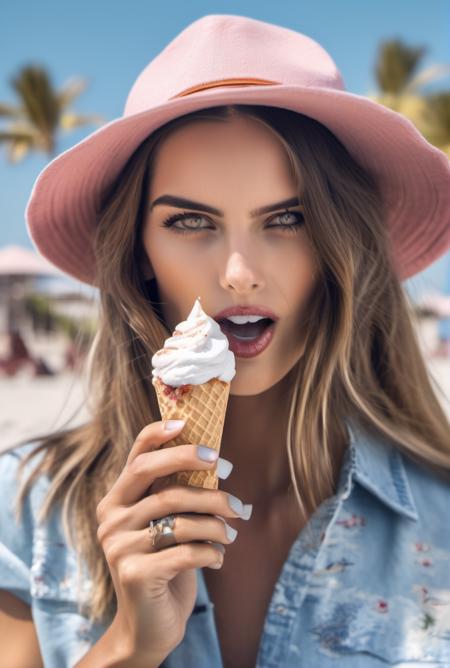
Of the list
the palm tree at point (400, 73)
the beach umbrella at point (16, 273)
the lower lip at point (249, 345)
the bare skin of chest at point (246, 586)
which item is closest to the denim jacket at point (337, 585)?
the bare skin of chest at point (246, 586)

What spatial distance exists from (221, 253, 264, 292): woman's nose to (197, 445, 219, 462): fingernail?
19.5 inches

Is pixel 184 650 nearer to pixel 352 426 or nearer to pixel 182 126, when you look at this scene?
pixel 352 426

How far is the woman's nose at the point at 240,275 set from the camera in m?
1.95

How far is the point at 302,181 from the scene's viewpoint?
2070 mm

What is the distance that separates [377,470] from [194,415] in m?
0.92

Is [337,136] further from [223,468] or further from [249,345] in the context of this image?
[223,468]

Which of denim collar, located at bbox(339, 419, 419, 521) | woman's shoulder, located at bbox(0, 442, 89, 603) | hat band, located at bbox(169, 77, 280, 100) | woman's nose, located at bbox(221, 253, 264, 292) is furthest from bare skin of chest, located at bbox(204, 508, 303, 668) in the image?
hat band, located at bbox(169, 77, 280, 100)

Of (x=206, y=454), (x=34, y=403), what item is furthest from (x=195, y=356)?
(x=34, y=403)

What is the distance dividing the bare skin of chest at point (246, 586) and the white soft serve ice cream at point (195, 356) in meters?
0.85

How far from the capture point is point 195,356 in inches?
69.0

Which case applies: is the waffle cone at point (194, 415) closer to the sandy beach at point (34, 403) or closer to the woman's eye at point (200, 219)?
the woman's eye at point (200, 219)

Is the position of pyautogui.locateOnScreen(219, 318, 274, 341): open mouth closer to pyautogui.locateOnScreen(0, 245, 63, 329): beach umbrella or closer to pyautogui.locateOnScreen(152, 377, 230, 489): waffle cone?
pyautogui.locateOnScreen(152, 377, 230, 489): waffle cone

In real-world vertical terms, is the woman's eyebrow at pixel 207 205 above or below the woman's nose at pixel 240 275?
above

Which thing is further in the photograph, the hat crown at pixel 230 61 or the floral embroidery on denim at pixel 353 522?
the floral embroidery on denim at pixel 353 522
